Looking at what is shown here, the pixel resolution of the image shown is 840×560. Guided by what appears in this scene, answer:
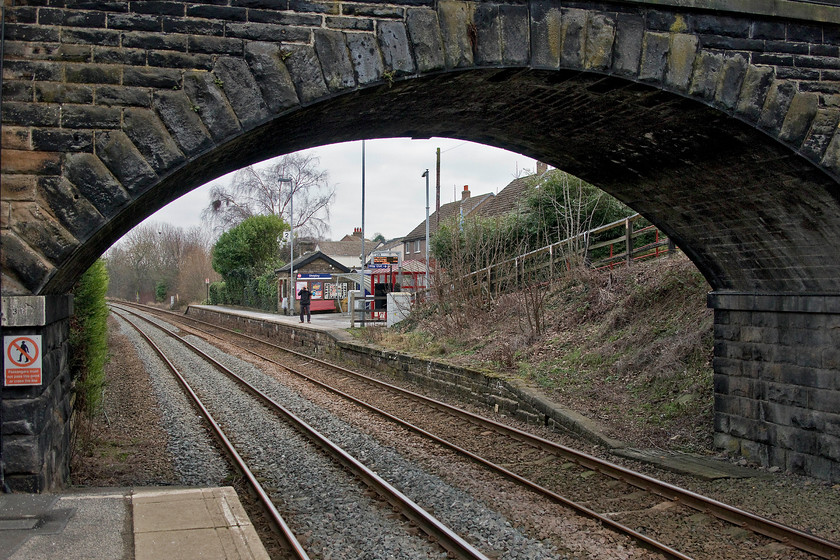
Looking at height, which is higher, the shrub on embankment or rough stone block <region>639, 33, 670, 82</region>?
rough stone block <region>639, 33, 670, 82</region>

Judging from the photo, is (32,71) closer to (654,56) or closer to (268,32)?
(268,32)

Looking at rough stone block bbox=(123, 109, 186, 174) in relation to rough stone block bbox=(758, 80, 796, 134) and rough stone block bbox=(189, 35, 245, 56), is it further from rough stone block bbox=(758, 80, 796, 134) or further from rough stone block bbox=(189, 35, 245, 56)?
rough stone block bbox=(758, 80, 796, 134)

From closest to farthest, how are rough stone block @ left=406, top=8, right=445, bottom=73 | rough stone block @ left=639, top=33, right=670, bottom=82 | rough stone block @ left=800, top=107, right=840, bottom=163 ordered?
rough stone block @ left=406, top=8, right=445, bottom=73 → rough stone block @ left=639, top=33, right=670, bottom=82 → rough stone block @ left=800, top=107, right=840, bottom=163

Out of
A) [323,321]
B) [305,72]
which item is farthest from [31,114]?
[323,321]

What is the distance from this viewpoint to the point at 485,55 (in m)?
5.76

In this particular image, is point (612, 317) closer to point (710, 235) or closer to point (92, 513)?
point (710, 235)

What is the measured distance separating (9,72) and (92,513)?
10.9 ft

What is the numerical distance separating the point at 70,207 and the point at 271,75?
1839 millimetres

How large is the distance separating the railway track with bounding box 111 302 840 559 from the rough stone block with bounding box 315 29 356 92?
4499 mm

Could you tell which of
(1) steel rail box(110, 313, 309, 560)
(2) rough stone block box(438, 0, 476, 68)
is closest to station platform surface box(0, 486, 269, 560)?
(1) steel rail box(110, 313, 309, 560)

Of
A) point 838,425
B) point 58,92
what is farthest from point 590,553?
point 58,92

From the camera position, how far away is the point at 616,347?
12.4 metres

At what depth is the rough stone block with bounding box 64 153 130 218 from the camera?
5070 mm

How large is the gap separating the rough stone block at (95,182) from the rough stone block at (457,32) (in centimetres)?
285
